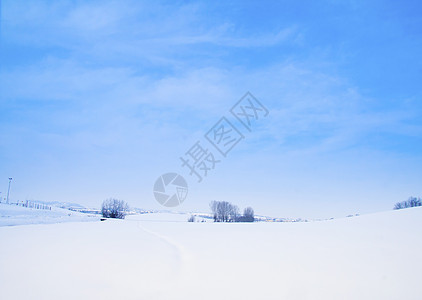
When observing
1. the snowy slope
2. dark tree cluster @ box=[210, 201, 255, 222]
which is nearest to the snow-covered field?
the snowy slope

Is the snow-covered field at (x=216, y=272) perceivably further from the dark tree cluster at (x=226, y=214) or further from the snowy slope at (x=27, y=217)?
the dark tree cluster at (x=226, y=214)

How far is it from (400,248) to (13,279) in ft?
35.4

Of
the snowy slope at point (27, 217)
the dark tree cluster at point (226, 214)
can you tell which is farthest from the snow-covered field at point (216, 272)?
the dark tree cluster at point (226, 214)

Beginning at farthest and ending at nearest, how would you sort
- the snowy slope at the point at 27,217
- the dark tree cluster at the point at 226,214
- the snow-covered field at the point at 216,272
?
the dark tree cluster at the point at 226,214 → the snowy slope at the point at 27,217 → the snow-covered field at the point at 216,272

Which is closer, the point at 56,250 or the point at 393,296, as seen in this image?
the point at 393,296

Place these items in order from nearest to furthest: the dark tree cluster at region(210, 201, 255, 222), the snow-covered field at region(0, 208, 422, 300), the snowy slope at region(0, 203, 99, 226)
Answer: the snow-covered field at region(0, 208, 422, 300), the snowy slope at region(0, 203, 99, 226), the dark tree cluster at region(210, 201, 255, 222)

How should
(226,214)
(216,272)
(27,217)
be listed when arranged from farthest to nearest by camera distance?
(226,214), (27,217), (216,272)

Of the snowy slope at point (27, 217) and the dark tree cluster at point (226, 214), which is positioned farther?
the dark tree cluster at point (226, 214)

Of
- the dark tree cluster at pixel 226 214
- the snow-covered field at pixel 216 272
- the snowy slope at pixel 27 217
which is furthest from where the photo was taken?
the dark tree cluster at pixel 226 214

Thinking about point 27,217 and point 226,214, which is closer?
point 27,217

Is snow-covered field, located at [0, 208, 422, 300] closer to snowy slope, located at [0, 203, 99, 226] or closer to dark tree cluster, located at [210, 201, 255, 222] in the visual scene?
snowy slope, located at [0, 203, 99, 226]

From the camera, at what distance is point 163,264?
8008 mm

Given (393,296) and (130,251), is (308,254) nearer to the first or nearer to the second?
(393,296)

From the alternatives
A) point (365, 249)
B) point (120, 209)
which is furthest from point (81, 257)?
point (120, 209)
